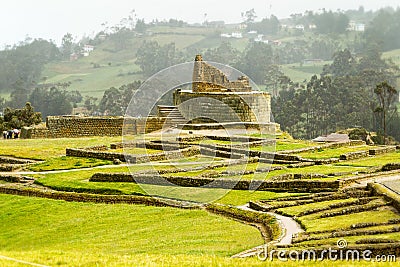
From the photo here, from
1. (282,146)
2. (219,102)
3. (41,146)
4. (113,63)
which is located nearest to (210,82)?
(219,102)

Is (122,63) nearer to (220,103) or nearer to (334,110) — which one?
(334,110)

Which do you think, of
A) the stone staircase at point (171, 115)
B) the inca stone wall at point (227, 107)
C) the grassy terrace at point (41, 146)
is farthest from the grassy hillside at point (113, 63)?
the grassy terrace at point (41, 146)

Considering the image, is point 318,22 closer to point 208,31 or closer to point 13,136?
point 208,31

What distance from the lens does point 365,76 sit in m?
88.6

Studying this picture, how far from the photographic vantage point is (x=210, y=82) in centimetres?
4791

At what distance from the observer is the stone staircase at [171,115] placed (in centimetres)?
4456

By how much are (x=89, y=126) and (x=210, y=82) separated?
8253 millimetres

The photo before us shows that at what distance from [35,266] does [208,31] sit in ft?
575

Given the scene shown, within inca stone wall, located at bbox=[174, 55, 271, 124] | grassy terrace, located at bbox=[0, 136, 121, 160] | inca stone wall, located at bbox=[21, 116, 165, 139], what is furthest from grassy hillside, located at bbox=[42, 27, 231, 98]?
grassy terrace, located at bbox=[0, 136, 121, 160]

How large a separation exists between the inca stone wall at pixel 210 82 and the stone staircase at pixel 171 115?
225cm

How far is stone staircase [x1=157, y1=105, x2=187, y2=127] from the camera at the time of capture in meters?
44.6

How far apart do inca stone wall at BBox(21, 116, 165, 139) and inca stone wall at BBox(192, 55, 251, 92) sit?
4051 millimetres

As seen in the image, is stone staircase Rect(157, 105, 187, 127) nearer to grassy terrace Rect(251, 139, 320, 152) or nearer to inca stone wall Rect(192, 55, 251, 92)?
inca stone wall Rect(192, 55, 251, 92)

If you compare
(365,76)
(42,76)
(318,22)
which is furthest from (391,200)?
Answer: (318,22)
